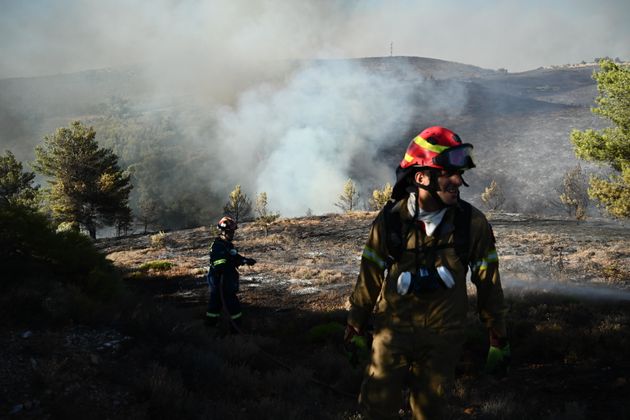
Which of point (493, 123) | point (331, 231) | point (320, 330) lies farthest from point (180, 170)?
point (320, 330)

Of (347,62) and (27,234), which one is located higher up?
(347,62)

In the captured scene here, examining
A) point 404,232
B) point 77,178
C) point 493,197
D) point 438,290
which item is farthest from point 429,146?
point 493,197

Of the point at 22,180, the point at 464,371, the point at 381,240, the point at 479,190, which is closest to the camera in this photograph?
the point at 381,240

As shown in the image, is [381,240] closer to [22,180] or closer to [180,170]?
[22,180]

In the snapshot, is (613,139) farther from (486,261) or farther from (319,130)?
(319,130)

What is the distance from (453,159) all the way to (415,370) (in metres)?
1.37

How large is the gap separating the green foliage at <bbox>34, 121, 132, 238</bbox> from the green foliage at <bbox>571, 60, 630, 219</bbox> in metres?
27.5

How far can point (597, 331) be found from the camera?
683cm

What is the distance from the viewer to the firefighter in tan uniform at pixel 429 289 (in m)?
2.83

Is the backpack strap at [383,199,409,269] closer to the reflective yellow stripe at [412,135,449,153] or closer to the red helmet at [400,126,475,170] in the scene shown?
the red helmet at [400,126,475,170]

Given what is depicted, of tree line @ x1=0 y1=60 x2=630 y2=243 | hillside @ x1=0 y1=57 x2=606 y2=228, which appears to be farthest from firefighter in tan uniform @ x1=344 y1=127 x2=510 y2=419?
hillside @ x1=0 y1=57 x2=606 y2=228

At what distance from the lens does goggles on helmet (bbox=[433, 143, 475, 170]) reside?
2795 mm

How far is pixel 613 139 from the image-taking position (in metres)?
12.9

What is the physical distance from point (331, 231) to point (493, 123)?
87626 millimetres
